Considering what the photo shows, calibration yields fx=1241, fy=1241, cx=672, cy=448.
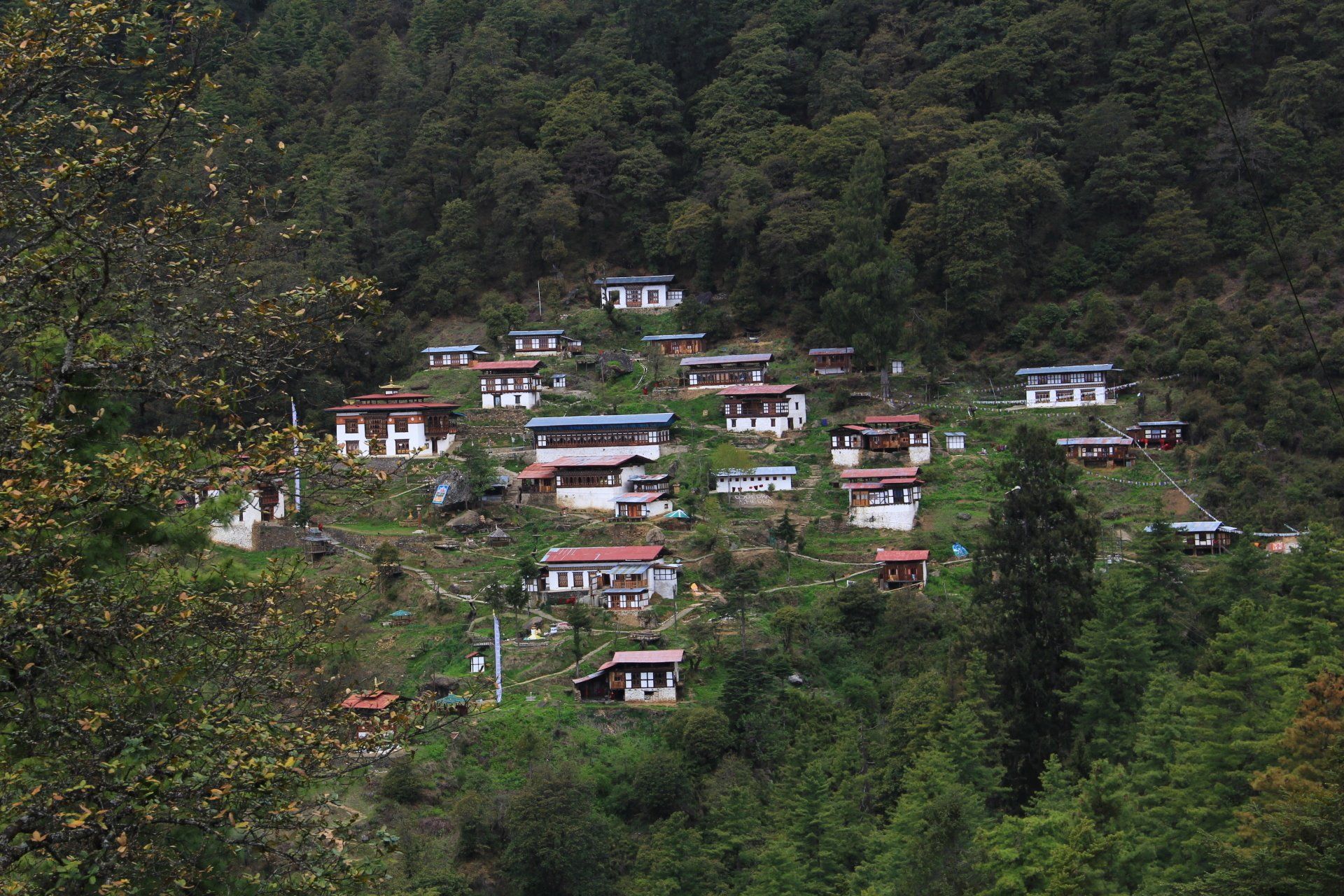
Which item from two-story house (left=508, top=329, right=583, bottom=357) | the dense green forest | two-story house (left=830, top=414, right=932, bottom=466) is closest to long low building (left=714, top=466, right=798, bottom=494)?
the dense green forest

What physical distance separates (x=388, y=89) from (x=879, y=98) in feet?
90.8

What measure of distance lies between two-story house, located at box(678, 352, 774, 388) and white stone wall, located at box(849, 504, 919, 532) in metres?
10.9

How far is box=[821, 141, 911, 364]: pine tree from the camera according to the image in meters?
47.5

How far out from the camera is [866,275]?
4719 cm

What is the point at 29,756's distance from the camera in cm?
683

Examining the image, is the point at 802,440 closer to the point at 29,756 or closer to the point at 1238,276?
the point at 1238,276

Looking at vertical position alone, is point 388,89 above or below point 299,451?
above

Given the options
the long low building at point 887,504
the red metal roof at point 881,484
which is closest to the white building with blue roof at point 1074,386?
the red metal roof at point 881,484

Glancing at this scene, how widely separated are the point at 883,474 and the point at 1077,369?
9.91 m

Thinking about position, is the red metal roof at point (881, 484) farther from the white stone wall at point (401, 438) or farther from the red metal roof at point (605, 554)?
the white stone wall at point (401, 438)

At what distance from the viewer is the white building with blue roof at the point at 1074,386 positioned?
149 feet

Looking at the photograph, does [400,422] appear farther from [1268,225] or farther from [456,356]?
[1268,225]

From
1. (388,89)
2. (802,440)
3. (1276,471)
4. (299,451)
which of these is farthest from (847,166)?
(299,451)

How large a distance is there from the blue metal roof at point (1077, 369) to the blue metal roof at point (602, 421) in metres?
13.6
